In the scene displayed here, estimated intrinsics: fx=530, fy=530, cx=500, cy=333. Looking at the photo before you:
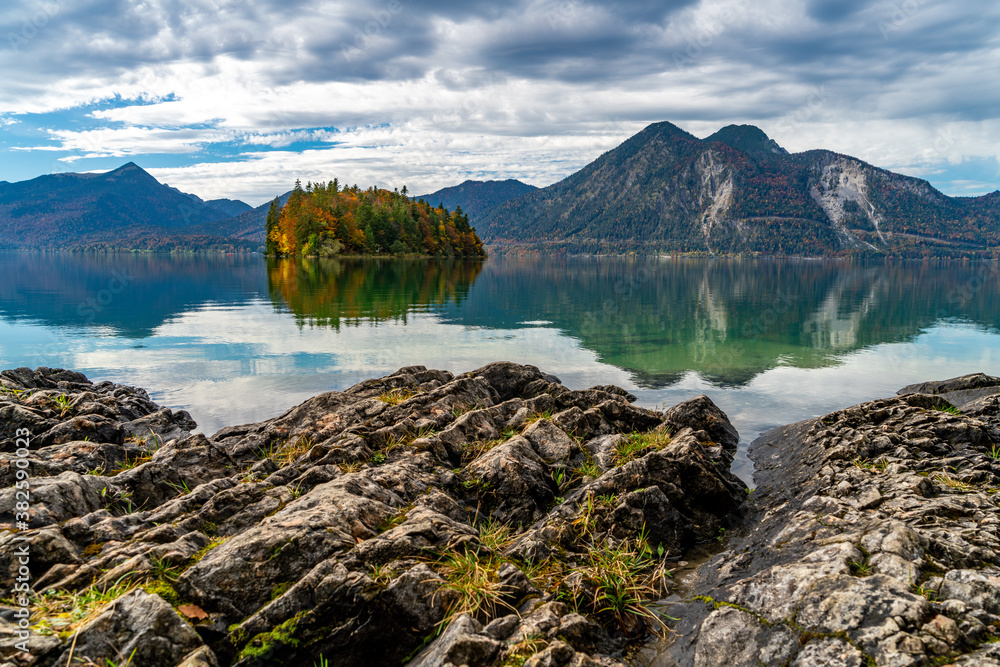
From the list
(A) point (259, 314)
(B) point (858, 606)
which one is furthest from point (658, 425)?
(A) point (259, 314)

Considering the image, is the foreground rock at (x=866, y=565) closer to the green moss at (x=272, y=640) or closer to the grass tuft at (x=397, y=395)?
the green moss at (x=272, y=640)

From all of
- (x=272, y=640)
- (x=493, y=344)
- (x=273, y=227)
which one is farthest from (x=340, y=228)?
(x=272, y=640)

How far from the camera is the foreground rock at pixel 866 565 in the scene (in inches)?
249

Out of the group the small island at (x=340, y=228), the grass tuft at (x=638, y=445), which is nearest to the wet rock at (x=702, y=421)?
the grass tuft at (x=638, y=445)

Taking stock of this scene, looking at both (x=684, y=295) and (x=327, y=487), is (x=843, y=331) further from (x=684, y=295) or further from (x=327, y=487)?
(x=327, y=487)

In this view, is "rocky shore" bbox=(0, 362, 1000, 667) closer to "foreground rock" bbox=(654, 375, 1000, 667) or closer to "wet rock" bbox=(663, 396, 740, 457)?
"foreground rock" bbox=(654, 375, 1000, 667)

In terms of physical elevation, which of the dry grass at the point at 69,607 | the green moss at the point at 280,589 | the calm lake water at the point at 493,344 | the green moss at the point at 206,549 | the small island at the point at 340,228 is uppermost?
the small island at the point at 340,228

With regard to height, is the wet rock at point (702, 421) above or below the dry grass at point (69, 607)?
below

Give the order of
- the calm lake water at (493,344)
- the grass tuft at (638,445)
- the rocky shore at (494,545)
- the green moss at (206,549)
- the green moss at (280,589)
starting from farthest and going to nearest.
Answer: the calm lake water at (493,344)
the grass tuft at (638,445)
the green moss at (206,549)
the green moss at (280,589)
the rocky shore at (494,545)

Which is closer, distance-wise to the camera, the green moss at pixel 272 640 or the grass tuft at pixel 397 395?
the green moss at pixel 272 640

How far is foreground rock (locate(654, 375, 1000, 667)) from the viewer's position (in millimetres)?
6336

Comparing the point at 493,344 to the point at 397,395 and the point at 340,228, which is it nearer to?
the point at 397,395

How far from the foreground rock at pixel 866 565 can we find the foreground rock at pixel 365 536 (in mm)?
1126

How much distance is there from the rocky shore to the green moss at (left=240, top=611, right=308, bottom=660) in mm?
21
